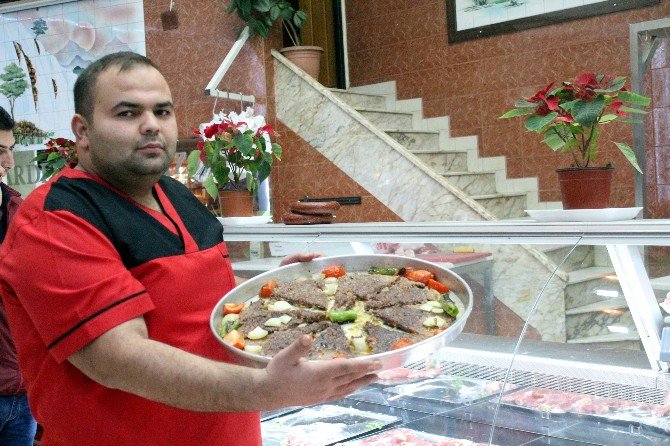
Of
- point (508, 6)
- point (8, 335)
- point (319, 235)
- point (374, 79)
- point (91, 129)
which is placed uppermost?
point (508, 6)

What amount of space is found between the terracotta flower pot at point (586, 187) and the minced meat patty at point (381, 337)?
38.3 inches

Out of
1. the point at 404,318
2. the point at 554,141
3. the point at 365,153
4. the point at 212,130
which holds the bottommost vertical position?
the point at 404,318

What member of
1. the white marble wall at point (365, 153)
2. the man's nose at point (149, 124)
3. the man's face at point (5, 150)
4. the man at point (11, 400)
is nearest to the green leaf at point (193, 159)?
the man's face at point (5, 150)

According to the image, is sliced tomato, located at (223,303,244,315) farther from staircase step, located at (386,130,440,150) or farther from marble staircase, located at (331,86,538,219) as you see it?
staircase step, located at (386,130,440,150)

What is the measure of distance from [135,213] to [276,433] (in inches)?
49.1

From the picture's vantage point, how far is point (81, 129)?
4.88ft

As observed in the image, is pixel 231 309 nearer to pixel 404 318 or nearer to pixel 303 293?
pixel 303 293

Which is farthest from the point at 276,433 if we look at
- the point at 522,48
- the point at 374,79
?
the point at 374,79

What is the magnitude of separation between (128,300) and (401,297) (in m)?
0.65

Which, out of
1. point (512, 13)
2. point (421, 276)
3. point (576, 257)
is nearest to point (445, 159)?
point (512, 13)

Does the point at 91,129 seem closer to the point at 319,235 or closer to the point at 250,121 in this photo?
the point at 319,235

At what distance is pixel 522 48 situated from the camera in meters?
6.89

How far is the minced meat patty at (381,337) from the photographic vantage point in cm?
147

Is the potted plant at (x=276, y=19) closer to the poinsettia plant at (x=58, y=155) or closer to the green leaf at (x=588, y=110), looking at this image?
the poinsettia plant at (x=58, y=155)
